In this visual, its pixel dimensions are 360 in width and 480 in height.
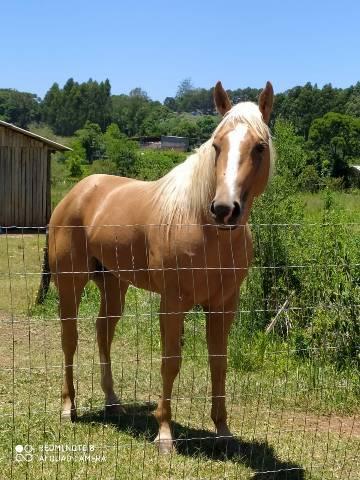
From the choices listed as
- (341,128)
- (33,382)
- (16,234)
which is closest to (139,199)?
(33,382)

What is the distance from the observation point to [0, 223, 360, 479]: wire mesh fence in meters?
3.81

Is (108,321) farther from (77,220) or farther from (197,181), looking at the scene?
(197,181)

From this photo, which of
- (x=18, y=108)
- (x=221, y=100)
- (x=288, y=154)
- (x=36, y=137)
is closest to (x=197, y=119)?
(x=18, y=108)

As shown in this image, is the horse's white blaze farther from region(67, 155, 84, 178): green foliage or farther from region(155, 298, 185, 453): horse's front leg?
region(67, 155, 84, 178): green foliage

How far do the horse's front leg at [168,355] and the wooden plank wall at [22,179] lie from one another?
524 inches

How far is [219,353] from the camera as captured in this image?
4.05 metres

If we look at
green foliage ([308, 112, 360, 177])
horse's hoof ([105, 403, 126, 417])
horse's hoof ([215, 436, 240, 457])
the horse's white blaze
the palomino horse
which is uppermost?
green foliage ([308, 112, 360, 177])

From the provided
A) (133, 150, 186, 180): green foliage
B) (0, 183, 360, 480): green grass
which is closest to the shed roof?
(133, 150, 186, 180): green foliage

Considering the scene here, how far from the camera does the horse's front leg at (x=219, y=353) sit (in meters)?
3.99

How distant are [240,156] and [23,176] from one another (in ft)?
45.8

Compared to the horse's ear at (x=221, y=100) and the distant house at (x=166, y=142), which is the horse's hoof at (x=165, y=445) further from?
the distant house at (x=166, y=142)

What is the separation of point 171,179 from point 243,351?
2.20 m

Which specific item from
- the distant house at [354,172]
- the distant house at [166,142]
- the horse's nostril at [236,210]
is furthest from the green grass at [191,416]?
the distant house at [166,142]

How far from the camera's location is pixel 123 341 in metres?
6.74
